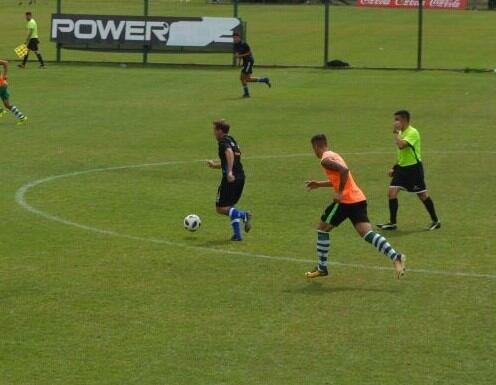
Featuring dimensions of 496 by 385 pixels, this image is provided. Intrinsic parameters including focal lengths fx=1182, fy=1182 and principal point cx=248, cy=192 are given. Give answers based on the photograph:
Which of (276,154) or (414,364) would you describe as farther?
(276,154)

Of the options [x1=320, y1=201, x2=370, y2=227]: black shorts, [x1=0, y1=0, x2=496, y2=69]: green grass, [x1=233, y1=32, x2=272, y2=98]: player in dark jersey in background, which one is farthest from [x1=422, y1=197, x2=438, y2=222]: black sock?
[x1=0, y1=0, x2=496, y2=69]: green grass

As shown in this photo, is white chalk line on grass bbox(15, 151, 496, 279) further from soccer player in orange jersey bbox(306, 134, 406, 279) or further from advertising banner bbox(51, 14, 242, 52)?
advertising banner bbox(51, 14, 242, 52)

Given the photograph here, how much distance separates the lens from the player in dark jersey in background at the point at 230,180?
62.1 ft

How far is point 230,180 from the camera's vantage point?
1895 cm

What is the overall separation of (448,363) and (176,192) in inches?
454

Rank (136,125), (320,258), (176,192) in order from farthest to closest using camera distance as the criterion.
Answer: (136,125) < (176,192) < (320,258)

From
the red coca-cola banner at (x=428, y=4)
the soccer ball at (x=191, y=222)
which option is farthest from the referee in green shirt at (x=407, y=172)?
the red coca-cola banner at (x=428, y=4)

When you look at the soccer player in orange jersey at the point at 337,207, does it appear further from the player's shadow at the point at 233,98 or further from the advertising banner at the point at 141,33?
the advertising banner at the point at 141,33

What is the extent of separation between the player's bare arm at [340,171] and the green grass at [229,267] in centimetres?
121

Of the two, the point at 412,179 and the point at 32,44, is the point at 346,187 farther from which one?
the point at 32,44

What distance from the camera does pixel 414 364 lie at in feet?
41.4

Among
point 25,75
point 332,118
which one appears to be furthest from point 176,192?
point 25,75

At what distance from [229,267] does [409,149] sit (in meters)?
4.69

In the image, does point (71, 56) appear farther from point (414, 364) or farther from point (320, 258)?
point (414, 364)
